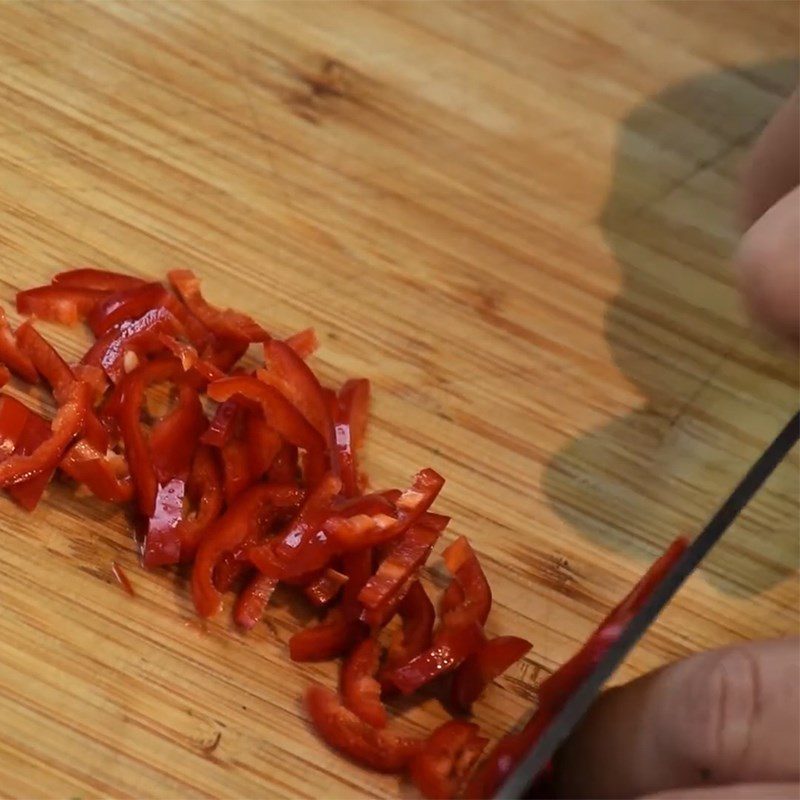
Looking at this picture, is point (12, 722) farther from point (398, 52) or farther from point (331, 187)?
point (398, 52)

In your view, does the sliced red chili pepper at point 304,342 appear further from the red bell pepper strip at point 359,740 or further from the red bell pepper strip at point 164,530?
the red bell pepper strip at point 359,740

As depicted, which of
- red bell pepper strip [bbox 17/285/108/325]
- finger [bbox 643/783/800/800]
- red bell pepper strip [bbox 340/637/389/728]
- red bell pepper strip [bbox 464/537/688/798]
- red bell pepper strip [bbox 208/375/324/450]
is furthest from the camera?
red bell pepper strip [bbox 17/285/108/325]

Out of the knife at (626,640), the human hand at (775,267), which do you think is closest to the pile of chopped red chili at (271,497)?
the knife at (626,640)

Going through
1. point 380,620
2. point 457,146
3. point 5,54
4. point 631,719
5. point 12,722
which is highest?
point 457,146

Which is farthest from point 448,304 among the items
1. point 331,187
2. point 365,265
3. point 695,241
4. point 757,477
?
point 757,477

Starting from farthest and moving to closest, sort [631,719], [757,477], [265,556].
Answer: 1. [265,556]
2. [757,477]
3. [631,719]

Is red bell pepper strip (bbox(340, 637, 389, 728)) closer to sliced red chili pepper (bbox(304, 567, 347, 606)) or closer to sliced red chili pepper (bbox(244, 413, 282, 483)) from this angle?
sliced red chili pepper (bbox(304, 567, 347, 606))

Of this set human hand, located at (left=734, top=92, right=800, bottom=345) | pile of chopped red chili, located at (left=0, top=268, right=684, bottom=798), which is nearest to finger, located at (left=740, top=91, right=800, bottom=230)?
human hand, located at (left=734, top=92, right=800, bottom=345)

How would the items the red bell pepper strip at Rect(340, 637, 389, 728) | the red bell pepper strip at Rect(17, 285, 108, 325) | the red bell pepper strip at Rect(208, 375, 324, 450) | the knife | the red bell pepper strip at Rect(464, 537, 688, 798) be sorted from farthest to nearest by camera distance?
the red bell pepper strip at Rect(17, 285, 108, 325), the red bell pepper strip at Rect(208, 375, 324, 450), the red bell pepper strip at Rect(340, 637, 389, 728), the red bell pepper strip at Rect(464, 537, 688, 798), the knife
